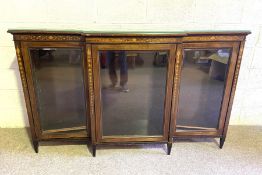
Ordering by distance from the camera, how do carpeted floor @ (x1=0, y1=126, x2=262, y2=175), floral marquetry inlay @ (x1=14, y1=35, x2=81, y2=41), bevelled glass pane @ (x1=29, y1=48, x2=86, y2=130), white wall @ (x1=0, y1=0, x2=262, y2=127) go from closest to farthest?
floral marquetry inlay @ (x1=14, y1=35, x2=81, y2=41)
bevelled glass pane @ (x1=29, y1=48, x2=86, y2=130)
carpeted floor @ (x1=0, y1=126, x2=262, y2=175)
white wall @ (x1=0, y1=0, x2=262, y2=127)

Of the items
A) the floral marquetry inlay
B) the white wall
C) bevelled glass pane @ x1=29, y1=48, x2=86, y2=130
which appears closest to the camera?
the floral marquetry inlay

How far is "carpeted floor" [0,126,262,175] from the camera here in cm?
159

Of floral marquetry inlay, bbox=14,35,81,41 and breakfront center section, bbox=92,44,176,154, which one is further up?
floral marquetry inlay, bbox=14,35,81,41

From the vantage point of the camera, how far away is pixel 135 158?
1706mm

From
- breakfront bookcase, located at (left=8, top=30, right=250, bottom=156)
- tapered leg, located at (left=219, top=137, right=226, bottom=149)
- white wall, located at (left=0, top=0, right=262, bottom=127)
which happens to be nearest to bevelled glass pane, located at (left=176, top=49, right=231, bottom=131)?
breakfront bookcase, located at (left=8, top=30, right=250, bottom=156)

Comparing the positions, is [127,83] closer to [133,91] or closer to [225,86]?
[133,91]

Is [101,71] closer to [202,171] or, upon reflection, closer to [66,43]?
[66,43]

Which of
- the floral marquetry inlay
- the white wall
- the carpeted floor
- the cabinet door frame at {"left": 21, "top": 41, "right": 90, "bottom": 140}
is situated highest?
the white wall

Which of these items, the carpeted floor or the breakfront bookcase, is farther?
the carpeted floor

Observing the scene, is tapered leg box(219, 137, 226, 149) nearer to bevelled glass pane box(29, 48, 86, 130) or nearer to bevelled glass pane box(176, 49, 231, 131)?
bevelled glass pane box(176, 49, 231, 131)

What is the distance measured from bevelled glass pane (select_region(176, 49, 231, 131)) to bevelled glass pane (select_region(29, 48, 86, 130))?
745mm
